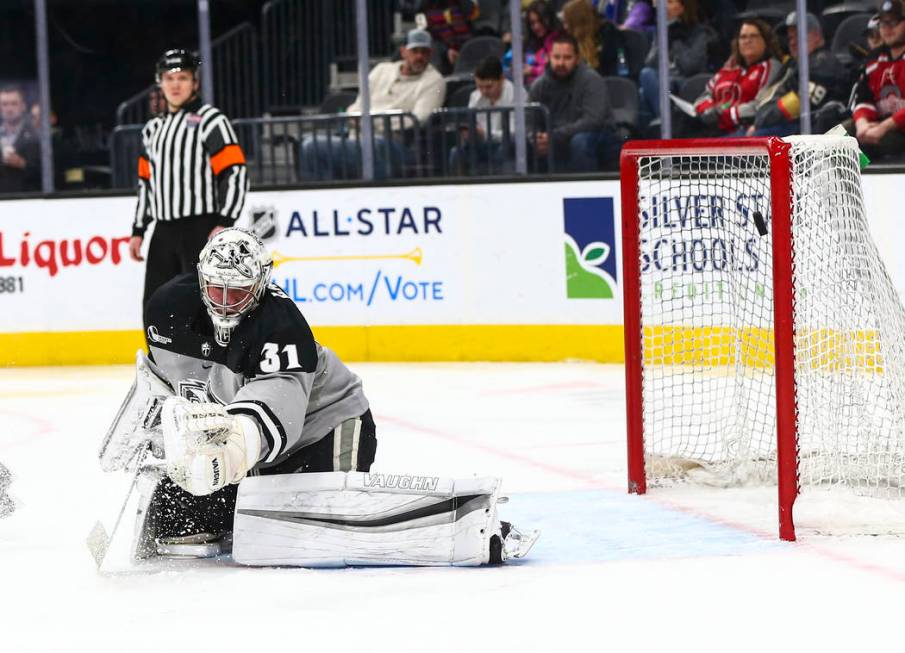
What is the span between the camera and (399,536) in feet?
10.8

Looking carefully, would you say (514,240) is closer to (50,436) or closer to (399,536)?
(50,436)

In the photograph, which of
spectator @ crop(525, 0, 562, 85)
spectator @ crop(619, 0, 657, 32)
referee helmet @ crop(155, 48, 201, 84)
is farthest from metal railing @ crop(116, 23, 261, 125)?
referee helmet @ crop(155, 48, 201, 84)

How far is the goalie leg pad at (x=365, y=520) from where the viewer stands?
328cm

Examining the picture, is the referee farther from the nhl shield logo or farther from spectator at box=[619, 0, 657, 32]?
spectator at box=[619, 0, 657, 32]

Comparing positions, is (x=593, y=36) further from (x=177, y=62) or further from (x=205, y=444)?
(x=205, y=444)

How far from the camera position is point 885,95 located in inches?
259

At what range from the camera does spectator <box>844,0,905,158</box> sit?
651 centimetres

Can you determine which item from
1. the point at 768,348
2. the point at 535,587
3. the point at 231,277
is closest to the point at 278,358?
the point at 231,277

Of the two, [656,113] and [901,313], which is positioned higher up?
[656,113]

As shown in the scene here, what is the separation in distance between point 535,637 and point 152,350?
1.15 meters

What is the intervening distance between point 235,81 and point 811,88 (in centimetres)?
319

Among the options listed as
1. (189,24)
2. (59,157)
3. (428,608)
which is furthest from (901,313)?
(189,24)

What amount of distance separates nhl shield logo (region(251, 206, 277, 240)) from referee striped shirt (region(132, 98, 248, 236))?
1.11 m

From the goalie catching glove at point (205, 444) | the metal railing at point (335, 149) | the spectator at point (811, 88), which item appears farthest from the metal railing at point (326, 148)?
the goalie catching glove at point (205, 444)
